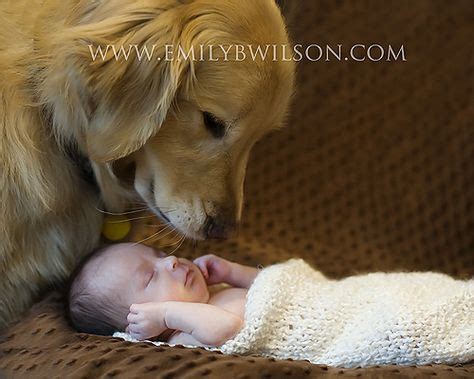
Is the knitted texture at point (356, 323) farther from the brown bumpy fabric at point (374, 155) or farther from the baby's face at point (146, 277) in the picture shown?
the brown bumpy fabric at point (374, 155)

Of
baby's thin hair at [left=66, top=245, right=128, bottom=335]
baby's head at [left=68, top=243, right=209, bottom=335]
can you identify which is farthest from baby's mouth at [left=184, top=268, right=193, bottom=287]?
baby's thin hair at [left=66, top=245, right=128, bottom=335]

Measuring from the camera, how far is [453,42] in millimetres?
1612

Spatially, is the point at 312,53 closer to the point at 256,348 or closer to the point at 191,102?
the point at 191,102

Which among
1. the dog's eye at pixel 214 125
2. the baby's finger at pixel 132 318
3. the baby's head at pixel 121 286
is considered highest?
the dog's eye at pixel 214 125

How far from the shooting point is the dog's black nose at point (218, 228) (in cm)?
117

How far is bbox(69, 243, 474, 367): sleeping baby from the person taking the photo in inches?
42.9

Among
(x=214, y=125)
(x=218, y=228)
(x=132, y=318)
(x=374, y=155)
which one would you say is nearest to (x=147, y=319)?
(x=132, y=318)

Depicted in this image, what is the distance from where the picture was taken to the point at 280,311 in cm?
114

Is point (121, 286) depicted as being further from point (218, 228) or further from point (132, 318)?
point (218, 228)

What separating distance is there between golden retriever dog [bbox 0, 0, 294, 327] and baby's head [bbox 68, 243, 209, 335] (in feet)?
0.23

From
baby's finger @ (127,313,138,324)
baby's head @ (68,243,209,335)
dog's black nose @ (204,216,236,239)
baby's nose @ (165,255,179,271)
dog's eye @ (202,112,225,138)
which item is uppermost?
dog's eye @ (202,112,225,138)

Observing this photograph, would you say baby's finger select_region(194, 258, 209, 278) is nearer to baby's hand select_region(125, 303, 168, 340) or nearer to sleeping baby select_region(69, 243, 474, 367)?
sleeping baby select_region(69, 243, 474, 367)

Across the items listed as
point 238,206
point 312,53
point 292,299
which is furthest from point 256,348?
point 312,53

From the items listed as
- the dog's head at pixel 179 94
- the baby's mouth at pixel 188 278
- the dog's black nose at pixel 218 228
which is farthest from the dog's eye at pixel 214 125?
the baby's mouth at pixel 188 278
